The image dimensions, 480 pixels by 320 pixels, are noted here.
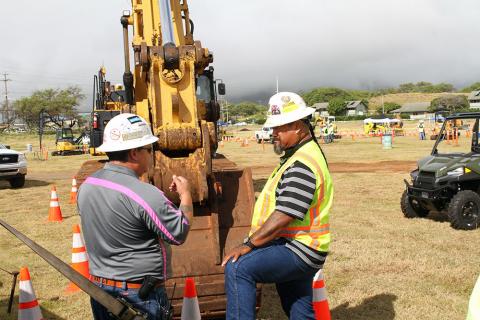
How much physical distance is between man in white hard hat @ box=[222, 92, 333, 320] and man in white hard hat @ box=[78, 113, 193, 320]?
50 centimetres

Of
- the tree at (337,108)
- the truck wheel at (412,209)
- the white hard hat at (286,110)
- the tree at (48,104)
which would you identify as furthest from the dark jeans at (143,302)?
the tree at (337,108)

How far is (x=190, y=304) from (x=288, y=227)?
148cm

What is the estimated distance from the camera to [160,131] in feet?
17.1

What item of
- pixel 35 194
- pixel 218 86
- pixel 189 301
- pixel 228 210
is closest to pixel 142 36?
pixel 218 86

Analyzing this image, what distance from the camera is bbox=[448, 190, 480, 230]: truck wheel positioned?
26.9 feet

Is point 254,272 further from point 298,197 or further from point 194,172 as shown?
point 194,172

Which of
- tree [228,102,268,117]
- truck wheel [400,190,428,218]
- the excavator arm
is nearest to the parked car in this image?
the excavator arm

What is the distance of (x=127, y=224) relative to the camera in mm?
2666

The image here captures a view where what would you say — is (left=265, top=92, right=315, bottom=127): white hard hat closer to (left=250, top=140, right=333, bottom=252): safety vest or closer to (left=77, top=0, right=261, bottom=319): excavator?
(left=250, top=140, right=333, bottom=252): safety vest

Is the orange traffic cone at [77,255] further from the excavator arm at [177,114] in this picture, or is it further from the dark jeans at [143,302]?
the dark jeans at [143,302]

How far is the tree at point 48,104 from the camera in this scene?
8738 centimetres

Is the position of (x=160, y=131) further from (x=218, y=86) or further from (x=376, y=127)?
(x=376, y=127)

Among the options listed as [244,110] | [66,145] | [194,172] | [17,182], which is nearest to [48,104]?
[66,145]

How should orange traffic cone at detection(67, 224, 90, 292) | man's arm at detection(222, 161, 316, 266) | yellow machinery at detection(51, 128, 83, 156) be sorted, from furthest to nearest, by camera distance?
1. yellow machinery at detection(51, 128, 83, 156)
2. orange traffic cone at detection(67, 224, 90, 292)
3. man's arm at detection(222, 161, 316, 266)
